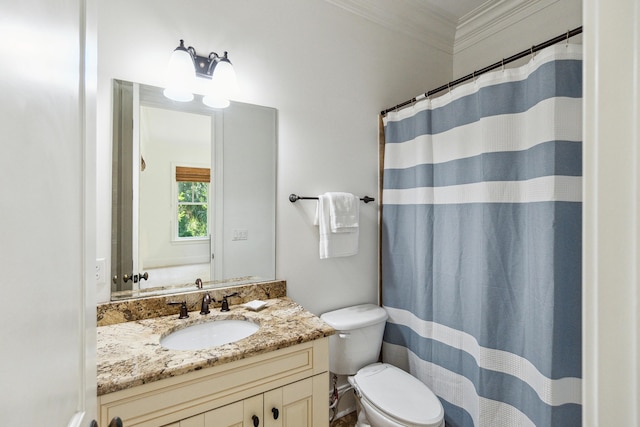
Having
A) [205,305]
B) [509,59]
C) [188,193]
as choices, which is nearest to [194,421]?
[205,305]

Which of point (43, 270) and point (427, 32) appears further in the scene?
point (427, 32)

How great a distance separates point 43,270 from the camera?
1.27ft

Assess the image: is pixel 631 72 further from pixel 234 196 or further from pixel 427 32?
pixel 427 32

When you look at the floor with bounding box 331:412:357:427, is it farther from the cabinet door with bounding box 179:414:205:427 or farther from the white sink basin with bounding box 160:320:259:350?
the cabinet door with bounding box 179:414:205:427

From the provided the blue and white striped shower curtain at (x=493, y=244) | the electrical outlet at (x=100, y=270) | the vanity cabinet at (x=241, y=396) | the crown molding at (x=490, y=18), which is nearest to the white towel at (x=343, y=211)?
the blue and white striped shower curtain at (x=493, y=244)

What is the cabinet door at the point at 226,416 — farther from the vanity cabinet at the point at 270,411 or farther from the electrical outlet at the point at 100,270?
the electrical outlet at the point at 100,270

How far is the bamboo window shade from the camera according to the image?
142 centimetres

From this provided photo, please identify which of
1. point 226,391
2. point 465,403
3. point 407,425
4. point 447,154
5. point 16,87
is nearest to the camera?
point 16,87

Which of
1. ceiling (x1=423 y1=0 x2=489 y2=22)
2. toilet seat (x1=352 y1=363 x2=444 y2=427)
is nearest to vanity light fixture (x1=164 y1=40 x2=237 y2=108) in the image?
ceiling (x1=423 y1=0 x2=489 y2=22)

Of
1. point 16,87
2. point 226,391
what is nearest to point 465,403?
point 226,391

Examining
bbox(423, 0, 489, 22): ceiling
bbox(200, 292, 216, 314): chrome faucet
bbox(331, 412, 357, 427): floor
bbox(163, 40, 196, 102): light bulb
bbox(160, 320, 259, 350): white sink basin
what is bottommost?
bbox(331, 412, 357, 427): floor

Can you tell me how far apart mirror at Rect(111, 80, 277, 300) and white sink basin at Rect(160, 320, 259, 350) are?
9.6 inches

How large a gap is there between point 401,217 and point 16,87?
1763mm

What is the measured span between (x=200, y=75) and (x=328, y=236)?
3.55 ft
